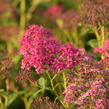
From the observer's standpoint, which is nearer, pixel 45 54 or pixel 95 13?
pixel 45 54

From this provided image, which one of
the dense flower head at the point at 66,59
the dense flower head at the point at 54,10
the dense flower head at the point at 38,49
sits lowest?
the dense flower head at the point at 54,10

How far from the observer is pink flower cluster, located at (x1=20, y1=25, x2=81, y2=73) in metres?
6.05

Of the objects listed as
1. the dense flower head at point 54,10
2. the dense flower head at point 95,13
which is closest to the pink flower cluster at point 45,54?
the dense flower head at point 95,13

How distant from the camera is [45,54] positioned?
611 centimetres

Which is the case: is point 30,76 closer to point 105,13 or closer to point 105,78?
point 105,78

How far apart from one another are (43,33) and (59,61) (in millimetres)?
496

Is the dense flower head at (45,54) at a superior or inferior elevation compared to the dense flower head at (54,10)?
superior

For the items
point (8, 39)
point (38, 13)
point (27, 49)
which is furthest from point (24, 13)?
point (27, 49)

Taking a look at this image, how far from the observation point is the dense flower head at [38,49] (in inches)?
239

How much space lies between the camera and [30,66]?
6.13m

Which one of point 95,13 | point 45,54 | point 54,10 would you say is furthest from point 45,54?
point 54,10

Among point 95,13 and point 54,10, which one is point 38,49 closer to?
point 95,13

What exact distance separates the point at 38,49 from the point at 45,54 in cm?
10

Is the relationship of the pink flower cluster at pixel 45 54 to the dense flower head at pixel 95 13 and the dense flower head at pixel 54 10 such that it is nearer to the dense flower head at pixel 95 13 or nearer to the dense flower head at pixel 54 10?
the dense flower head at pixel 95 13
